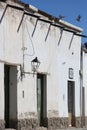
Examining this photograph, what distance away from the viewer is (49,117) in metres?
22.4

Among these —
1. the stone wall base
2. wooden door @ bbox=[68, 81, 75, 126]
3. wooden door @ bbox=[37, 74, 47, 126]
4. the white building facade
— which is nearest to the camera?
the white building facade

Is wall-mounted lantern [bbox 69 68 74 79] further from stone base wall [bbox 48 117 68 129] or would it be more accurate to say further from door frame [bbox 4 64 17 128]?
door frame [bbox 4 64 17 128]

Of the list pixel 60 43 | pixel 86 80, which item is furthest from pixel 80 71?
pixel 60 43

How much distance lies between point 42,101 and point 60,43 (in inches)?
138

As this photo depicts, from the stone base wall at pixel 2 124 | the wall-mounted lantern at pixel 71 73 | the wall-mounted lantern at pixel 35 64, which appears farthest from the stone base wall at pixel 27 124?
the wall-mounted lantern at pixel 71 73

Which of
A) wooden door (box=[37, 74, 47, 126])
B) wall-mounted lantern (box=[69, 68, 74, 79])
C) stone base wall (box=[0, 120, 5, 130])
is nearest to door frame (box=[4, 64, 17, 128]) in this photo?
stone base wall (box=[0, 120, 5, 130])

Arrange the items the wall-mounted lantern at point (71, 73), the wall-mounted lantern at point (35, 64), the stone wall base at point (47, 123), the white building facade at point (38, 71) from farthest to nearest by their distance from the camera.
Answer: the wall-mounted lantern at point (71, 73) < the wall-mounted lantern at point (35, 64) < the stone wall base at point (47, 123) < the white building facade at point (38, 71)

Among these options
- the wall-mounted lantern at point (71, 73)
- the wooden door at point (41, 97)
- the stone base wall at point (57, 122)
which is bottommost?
the stone base wall at point (57, 122)

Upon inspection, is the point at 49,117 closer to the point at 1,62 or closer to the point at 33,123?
the point at 33,123

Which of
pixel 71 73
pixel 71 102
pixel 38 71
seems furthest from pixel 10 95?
pixel 71 102

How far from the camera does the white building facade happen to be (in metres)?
18.9

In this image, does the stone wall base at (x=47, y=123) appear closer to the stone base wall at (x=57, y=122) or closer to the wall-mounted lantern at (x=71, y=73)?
the stone base wall at (x=57, y=122)

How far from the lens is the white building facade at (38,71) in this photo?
1886cm

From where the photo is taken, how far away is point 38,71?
70.1ft
